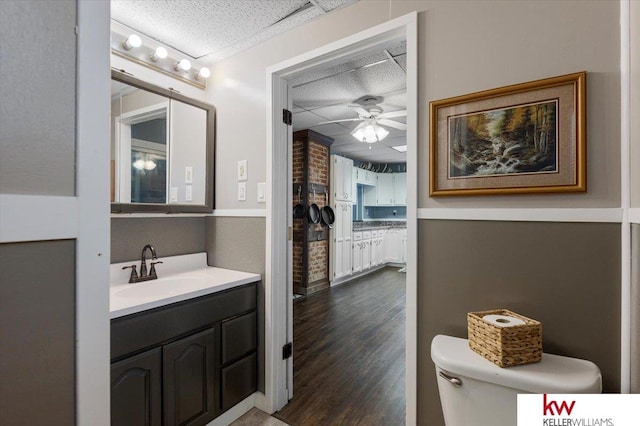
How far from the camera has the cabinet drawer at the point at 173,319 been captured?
52.1 inches

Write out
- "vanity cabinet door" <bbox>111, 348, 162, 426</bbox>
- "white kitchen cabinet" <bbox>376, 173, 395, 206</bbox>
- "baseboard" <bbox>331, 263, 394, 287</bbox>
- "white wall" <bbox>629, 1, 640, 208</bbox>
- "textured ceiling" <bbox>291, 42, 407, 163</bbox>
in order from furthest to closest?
"white kitchen cabinet" <bbox>376, 173, 395, 206</bbox>, "baseboard" <bbox>331, 263, 394, 287</bbox>, "textured ceiling" <bbox>291, 42, 407, 163</bbox>, "vanity cabinet door" <bbox>111, 348, 162, 426</bbox>, "white wall" <bbox>629, 1, 640, 208</bbox>

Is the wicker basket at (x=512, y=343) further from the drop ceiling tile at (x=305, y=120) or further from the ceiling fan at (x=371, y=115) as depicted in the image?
the drop ceiling tile at (x=305, y=120)

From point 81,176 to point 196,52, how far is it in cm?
177

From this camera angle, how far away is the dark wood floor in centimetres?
191

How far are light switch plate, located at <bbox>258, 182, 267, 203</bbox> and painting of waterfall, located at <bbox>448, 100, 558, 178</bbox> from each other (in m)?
1.13

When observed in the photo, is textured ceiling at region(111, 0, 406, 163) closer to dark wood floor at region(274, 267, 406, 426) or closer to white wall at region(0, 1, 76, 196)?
white wall at region(0, 1, 76, 196)

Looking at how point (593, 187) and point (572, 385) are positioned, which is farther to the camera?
point (593, 187)

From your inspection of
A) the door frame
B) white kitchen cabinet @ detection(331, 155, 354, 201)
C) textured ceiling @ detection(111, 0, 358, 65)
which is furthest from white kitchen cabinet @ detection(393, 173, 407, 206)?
textured ceiling @ detection(111, 0, 358, 65)

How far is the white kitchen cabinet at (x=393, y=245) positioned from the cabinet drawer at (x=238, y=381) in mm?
5322

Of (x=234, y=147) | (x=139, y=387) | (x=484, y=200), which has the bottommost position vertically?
(x=139, y=387)

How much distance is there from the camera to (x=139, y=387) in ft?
4.53

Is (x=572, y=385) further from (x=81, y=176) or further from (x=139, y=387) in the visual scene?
(x=139, y=387)

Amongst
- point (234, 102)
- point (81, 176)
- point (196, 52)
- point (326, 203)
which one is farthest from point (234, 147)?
point (326, 203)

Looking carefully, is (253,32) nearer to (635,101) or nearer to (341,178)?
(635,101)
